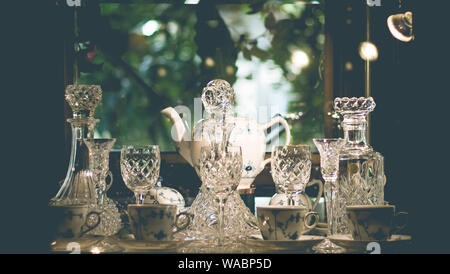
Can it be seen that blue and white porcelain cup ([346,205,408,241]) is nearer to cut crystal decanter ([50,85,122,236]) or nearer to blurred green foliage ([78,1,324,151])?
cut crystal decanter ([50,85,122,236])

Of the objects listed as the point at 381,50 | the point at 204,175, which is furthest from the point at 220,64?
the point at 204,175

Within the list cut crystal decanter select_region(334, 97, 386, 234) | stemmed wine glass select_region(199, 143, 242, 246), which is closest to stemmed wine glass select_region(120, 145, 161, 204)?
stemmed wine glass select_region(199, 143, 242, 246)

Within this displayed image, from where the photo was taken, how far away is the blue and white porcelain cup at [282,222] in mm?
949

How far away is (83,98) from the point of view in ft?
3.82

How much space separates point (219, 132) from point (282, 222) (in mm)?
291

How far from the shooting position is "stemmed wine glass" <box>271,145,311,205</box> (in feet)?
3.66

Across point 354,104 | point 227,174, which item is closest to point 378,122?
point 354,104

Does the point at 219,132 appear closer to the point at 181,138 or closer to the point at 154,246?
the point at 181,138

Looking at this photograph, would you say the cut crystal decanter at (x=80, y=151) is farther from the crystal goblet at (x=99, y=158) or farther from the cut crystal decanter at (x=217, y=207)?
the cut crystal decanter at (x=217, y=207)

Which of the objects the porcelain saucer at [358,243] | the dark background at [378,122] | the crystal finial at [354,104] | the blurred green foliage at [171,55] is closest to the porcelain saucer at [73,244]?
the dark background at [378,122]
